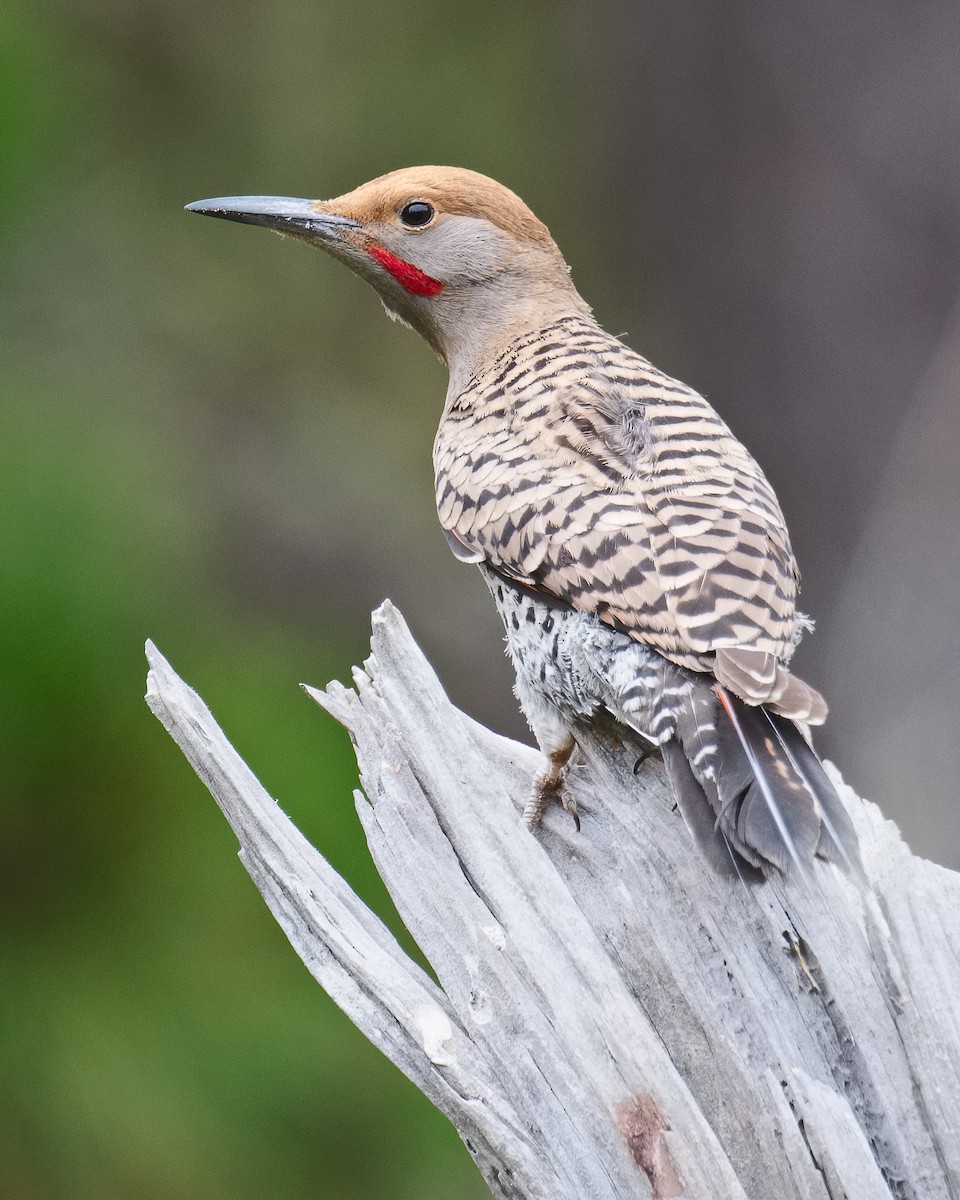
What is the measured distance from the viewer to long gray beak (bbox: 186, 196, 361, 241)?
4.16 m

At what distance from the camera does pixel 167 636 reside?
5.13 meters

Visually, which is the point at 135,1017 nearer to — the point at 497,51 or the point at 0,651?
the point at 0,651

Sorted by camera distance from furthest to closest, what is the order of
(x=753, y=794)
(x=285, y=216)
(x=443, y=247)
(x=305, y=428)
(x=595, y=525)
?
(x=305, y=428)
(x=443, y=247)
(x=285, y=216)
(x=595, y=525)
(x=753, y=794)

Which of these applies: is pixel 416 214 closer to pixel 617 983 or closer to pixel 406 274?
pixel 406 274

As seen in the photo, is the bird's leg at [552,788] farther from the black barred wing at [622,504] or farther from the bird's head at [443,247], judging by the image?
the bird's head at [443,247]

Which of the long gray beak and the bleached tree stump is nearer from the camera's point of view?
the bleached tree stump

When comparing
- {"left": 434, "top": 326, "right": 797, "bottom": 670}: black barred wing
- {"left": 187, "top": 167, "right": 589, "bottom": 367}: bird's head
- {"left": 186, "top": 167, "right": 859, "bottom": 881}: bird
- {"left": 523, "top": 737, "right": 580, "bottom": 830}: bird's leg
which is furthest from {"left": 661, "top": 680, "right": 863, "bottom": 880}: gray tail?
{"left": 187, "top": 167, "right": 589, "bottom": 367}: bird's head

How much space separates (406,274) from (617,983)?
91.6 inches

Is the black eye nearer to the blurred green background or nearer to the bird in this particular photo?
the bird

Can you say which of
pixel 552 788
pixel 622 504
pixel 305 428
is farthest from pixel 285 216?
Result: pixel 305 428

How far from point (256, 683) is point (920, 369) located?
285cm

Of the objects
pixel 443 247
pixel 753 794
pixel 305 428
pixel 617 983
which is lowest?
pixel 617 983

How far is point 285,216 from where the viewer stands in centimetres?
415

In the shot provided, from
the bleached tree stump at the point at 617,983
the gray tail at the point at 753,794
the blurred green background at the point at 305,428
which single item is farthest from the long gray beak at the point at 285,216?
the gray tail at the point at 753,794
